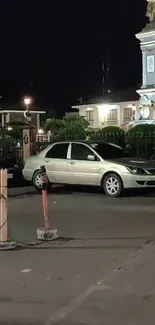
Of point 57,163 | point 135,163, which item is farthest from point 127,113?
point 135,163

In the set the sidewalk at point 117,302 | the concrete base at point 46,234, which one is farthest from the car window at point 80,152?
the sidewalk at point 117,302

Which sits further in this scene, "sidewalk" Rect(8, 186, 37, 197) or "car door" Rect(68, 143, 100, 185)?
"sidewalk" Rect(8, 186, 37, 197)

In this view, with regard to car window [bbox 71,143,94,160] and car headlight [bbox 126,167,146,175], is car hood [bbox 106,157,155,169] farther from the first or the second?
car window [bbox 71,143,94,160]

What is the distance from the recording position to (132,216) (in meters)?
12.2

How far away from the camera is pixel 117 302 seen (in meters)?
6.12

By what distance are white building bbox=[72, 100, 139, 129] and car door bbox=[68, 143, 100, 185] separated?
43.9 m

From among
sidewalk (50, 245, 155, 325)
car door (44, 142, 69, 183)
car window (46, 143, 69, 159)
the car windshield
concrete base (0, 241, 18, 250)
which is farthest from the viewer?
car window (46, 143, 69, 159)

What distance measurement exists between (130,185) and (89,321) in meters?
10.3

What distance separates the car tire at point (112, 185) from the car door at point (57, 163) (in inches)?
56.0

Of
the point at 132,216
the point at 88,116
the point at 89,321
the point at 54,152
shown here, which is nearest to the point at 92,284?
Answer: the point at 89,321

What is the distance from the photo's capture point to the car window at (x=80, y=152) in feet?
54.9

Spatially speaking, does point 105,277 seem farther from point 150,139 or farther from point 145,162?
point 150,139

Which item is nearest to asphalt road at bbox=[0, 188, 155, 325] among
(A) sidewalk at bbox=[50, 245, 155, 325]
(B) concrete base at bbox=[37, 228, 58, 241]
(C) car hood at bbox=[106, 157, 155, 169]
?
(A) sidewalk at bbox=[50, 245, 155, 325]

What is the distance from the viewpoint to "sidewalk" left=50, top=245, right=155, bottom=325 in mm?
5586
